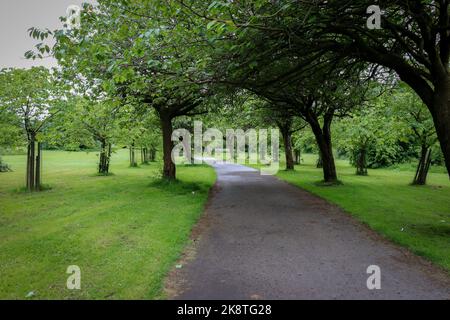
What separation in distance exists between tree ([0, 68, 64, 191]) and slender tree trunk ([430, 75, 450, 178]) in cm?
1477

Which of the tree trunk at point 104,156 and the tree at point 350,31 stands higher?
the tree at point 350,31

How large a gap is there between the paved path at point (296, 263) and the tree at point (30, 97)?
1107 cm

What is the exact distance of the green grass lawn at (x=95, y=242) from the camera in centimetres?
508

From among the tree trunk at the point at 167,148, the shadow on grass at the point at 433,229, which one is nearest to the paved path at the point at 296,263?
the shadow on grass at the point at 433,229

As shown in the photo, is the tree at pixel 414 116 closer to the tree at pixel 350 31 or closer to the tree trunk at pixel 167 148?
the tree at pixel 350 31

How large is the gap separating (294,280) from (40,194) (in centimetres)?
1513

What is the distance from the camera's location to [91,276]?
5434 millimetres

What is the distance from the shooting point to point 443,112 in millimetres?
7660

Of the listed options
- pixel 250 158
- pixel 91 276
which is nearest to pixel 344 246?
pixel 91 276

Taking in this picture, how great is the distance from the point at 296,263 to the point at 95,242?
15.1 ft

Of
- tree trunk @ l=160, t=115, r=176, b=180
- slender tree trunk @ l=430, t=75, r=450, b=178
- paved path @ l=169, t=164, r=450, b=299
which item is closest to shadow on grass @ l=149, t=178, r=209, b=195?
tree trunk @ l=160, t=115, r=176, b=180

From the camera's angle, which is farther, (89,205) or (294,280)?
(89,205)

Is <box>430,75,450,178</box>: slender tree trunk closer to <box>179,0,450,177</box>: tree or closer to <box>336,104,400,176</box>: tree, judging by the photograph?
<box>179,0,450,177</box>: tree
